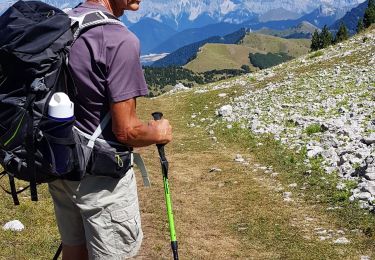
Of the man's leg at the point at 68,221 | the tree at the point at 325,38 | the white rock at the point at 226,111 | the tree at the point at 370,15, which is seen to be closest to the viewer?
the man's leg at the point at 68,221

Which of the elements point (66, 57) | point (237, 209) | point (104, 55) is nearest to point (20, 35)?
point (66, 57)

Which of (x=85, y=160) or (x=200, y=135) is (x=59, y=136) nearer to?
(x=85, y=160)

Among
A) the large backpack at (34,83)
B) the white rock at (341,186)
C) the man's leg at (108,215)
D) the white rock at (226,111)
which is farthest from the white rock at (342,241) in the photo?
the white rock at (226,111)

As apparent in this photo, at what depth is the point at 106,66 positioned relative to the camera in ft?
13.5

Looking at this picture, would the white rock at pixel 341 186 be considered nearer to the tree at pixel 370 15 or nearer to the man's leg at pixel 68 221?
the man's leg at pixel 68 221

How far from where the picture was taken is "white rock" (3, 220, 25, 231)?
31.4 ft

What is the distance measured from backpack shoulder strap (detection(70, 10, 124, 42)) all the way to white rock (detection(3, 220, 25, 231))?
6621 mm

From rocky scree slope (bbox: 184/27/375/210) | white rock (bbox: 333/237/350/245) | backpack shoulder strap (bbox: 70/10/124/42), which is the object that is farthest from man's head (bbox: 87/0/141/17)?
rocky scree slope (bbox: 184/27/375/210)

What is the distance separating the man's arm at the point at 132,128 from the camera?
4.19 metres

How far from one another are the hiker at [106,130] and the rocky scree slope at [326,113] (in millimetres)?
6541

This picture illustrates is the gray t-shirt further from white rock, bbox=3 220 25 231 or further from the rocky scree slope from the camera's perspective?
the rocky scree slope

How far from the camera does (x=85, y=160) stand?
4355 millimetres


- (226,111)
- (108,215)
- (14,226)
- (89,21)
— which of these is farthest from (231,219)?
(226,111)

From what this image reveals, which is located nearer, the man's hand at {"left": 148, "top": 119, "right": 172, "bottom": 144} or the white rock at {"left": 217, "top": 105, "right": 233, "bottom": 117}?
the man's hand at {"left": 148, "top": 119, "right": 172, "bottom": 144}
